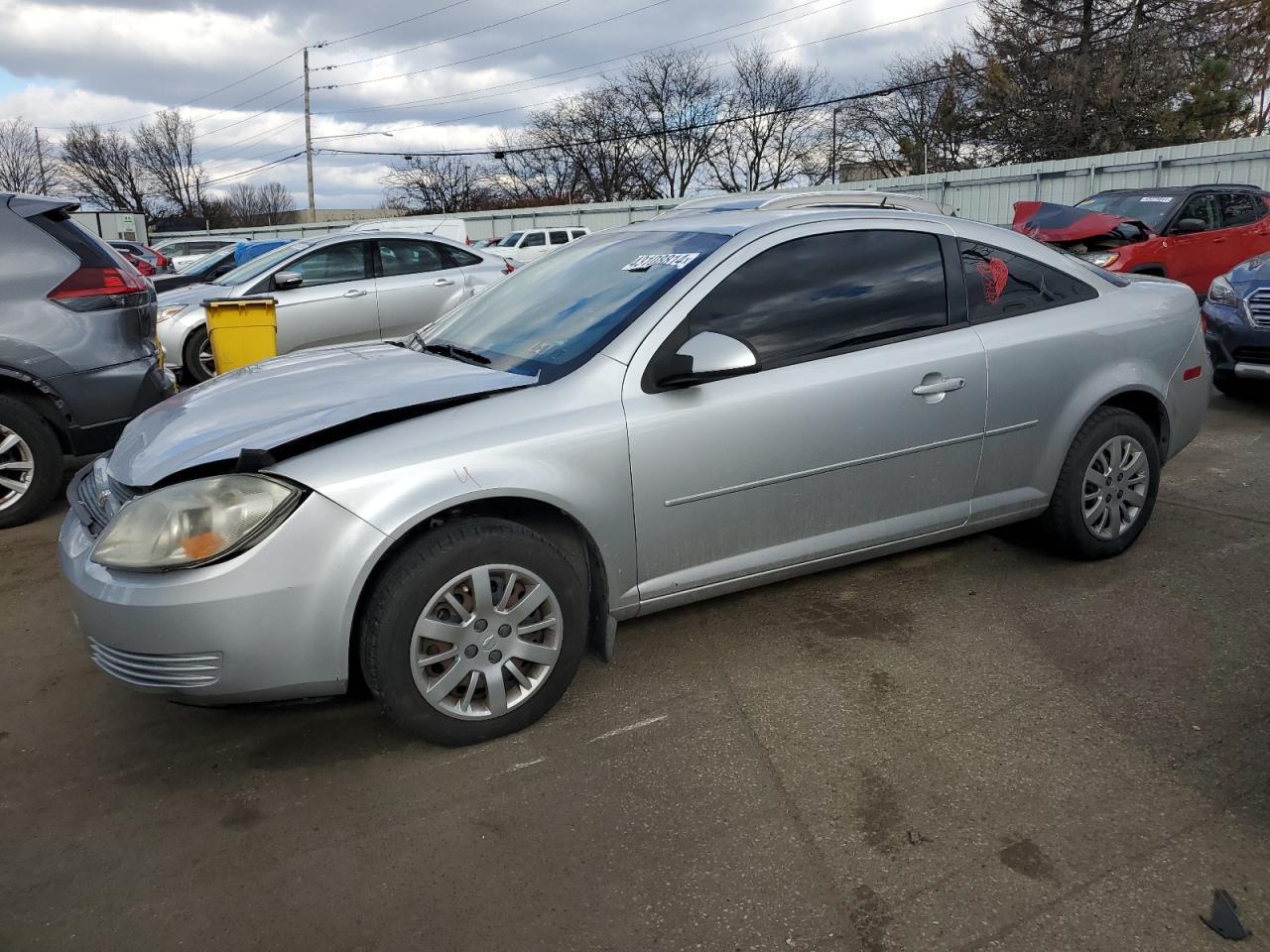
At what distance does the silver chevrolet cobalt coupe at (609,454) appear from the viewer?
2.71 metres

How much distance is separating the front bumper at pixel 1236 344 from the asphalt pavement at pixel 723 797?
3.89 metres

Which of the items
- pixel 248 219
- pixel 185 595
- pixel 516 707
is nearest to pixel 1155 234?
pixel 516 707

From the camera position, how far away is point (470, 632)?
288 cm

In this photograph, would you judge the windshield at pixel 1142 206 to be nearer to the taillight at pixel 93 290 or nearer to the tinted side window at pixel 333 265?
the tinted side window at pixel 333 265

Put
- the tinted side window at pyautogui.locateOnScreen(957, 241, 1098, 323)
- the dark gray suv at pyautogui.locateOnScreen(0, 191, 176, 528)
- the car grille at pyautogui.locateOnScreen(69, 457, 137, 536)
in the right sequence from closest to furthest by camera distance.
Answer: the car grille at pyautogui.locateOnScreen(69, 457, 137, 536)
the tinted side window at pyautogui.locateOnScreen(957, 241, 1098, 323)
the dark gray suv at pyautogui.locateOnScreen(0, 191, 176, 528)

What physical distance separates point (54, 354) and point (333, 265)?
437cm

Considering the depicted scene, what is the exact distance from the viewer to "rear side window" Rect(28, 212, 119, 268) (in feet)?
17.6

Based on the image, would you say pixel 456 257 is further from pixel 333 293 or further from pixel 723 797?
pixel 723 797

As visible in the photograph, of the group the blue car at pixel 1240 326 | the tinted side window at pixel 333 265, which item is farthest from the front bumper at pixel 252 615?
the tinted side window at pixel 333 265

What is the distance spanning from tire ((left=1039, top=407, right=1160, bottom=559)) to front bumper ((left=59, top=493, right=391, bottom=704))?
2.91m

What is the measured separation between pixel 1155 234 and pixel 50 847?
37.4ft

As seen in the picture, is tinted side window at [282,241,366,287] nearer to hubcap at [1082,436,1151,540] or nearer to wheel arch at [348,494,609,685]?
wheel arch at [348,494,609,685]

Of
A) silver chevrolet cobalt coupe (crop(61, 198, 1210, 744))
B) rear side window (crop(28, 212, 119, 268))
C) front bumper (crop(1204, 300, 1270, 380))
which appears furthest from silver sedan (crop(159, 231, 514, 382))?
front bumper (crop(1204, 300, 1270, 380))

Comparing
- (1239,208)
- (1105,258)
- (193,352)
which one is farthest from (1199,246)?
(193,352)
